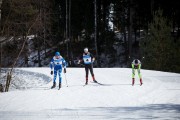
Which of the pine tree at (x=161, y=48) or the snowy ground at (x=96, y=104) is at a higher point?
the pine tree at (x=161, y=48)

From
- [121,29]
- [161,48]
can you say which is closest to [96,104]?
[161,48]

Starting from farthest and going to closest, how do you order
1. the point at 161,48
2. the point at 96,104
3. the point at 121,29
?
the point at 121,29 → the point at 161,48 → the point at 96,104

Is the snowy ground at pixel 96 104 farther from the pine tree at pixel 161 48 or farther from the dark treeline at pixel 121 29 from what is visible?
the pine tree at pixel 161 48

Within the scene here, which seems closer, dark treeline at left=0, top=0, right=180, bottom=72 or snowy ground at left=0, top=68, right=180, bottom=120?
snowy ground at left=0, top=68, right=180, bottom=120

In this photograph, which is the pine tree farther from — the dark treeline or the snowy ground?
the snowy ground

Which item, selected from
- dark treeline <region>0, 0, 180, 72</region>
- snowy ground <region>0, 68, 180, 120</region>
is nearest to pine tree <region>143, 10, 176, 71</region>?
dark treeline <region>0, 0, 180, 72</region>

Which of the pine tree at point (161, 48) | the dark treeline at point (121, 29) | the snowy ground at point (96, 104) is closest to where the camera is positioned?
the snowy ground at point (96, 104)

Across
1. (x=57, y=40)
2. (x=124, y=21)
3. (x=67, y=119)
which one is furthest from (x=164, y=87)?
(x=57, y=40)

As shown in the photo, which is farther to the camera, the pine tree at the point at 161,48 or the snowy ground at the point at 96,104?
the pine tree at the point at 161,48

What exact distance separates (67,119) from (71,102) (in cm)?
314

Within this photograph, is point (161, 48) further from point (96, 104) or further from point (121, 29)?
point (96, 104)

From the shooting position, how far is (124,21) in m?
41.6

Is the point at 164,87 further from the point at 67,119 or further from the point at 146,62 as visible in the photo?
the point at 146,62

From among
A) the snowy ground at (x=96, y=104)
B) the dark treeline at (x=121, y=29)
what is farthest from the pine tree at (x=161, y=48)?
the snowy ground at (x=96, y=104)
